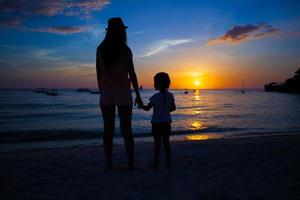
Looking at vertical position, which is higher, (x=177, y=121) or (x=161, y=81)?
(x=161, y=81)

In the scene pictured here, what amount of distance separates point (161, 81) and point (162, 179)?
163cm

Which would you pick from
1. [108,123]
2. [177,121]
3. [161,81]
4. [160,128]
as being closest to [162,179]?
[160,128]

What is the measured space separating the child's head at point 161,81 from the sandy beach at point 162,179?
1.43m

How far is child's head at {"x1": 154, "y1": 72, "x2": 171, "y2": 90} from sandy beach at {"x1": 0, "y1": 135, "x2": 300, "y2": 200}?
1.43 m

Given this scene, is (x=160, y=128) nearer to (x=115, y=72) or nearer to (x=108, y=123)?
(x=108, y=123)

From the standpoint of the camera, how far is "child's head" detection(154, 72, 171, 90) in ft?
15.5

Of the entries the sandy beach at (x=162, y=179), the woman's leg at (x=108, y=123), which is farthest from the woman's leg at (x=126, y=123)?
the sandy beach at (x=162, y=179)

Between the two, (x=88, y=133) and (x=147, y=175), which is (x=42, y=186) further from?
(x=88, y=133)

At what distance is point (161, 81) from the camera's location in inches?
187

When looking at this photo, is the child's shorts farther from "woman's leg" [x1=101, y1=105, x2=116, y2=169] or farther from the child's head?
"woman's leg" [x1=101, y1=105, x2=116, y2=169]

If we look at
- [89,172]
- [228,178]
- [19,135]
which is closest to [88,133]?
[19,135]

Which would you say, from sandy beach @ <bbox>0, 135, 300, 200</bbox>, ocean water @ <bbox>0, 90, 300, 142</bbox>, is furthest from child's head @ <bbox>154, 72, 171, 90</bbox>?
ocean water @ <bbox>0, 90, 300, 142</bbox>

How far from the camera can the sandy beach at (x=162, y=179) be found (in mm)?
3420

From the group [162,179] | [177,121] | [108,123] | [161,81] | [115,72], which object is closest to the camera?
[162,179]
